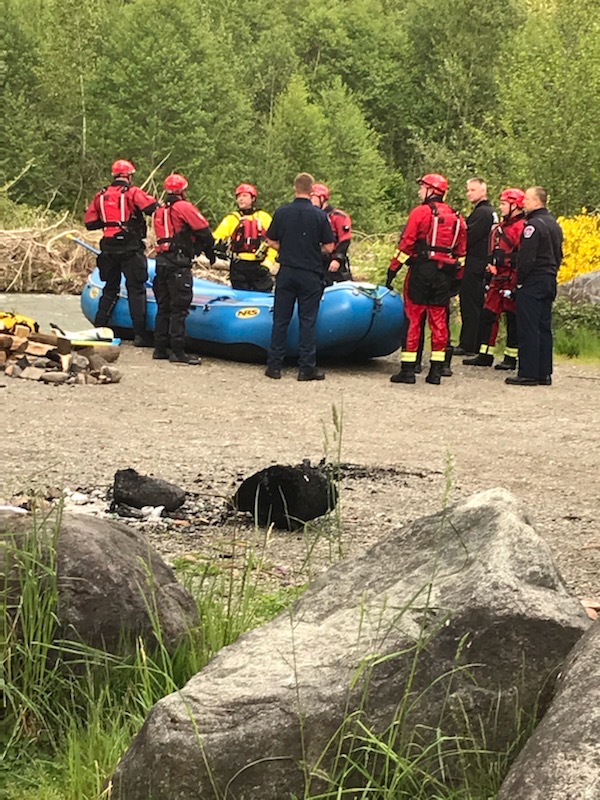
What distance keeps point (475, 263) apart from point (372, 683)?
1156 centimetres

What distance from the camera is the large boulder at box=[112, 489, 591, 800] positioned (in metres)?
2.65

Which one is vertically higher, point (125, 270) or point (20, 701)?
point (125, 270)

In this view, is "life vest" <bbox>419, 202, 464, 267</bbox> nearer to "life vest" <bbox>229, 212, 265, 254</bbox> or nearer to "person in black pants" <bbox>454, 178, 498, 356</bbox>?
"person in black pants" <bbox>454, 178, 498, 356</bbox>

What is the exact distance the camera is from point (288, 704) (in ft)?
8.92

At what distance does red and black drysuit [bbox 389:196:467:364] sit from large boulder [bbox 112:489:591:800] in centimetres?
915

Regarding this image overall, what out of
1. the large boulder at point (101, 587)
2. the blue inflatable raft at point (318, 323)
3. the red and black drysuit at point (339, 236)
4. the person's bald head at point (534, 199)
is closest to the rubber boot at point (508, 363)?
the blue inflatable raft at point (318, 323)

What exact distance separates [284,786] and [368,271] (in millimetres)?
19610

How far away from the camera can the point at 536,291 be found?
40.6 feet

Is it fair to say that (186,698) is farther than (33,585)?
No

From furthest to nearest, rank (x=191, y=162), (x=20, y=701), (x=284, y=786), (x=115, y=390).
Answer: (x=191, y=162)
(x=115, y=390)
(x=20, y=701)
(x=284, y=786)

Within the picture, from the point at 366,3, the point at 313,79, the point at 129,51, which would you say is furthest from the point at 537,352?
the point at 366,3

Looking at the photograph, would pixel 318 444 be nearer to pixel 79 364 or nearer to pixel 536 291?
pixel 79 364

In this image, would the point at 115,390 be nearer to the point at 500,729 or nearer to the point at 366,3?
the point at 500,729

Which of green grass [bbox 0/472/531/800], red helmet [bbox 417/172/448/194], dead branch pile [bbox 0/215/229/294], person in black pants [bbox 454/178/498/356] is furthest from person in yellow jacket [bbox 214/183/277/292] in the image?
green grass [bbox 0/472/531/800]
